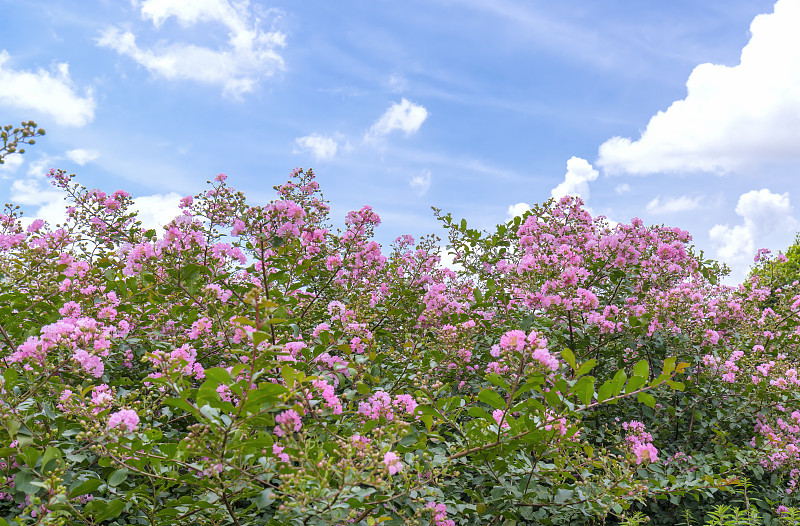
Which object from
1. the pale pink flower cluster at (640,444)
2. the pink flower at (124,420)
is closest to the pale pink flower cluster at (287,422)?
the pink flower at (124,420)

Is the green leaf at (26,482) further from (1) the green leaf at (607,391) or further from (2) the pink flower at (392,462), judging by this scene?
(1) the green leaf at (607,391)

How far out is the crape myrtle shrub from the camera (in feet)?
6.89

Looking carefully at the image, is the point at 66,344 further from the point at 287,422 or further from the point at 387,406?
the point at 387,406

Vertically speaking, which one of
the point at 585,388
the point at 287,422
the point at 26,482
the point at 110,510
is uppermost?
the point at 585,388

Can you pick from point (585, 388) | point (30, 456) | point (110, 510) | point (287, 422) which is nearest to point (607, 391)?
point (585, 388)

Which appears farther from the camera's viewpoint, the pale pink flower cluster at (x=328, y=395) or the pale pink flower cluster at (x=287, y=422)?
the pale pink flower cluster at (x=328, y=395)

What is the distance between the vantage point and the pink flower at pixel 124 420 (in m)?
2.06

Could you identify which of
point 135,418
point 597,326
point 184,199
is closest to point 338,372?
point 135,418

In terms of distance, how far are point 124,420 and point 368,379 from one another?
3.82 feet

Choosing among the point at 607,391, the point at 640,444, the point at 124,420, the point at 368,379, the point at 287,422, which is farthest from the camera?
the point at 640,444

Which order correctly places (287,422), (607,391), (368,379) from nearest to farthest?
(287,422) → (607,391) → (368,379)

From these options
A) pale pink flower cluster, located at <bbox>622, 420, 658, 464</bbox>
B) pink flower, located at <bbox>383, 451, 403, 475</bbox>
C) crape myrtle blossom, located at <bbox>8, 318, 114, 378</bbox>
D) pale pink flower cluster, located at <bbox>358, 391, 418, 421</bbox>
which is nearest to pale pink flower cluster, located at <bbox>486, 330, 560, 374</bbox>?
pale pink flower cluster, located at <bbox>358, 391, 418, 421</bbox>

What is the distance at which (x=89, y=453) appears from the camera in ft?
8.54

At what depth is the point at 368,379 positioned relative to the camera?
2848mm
